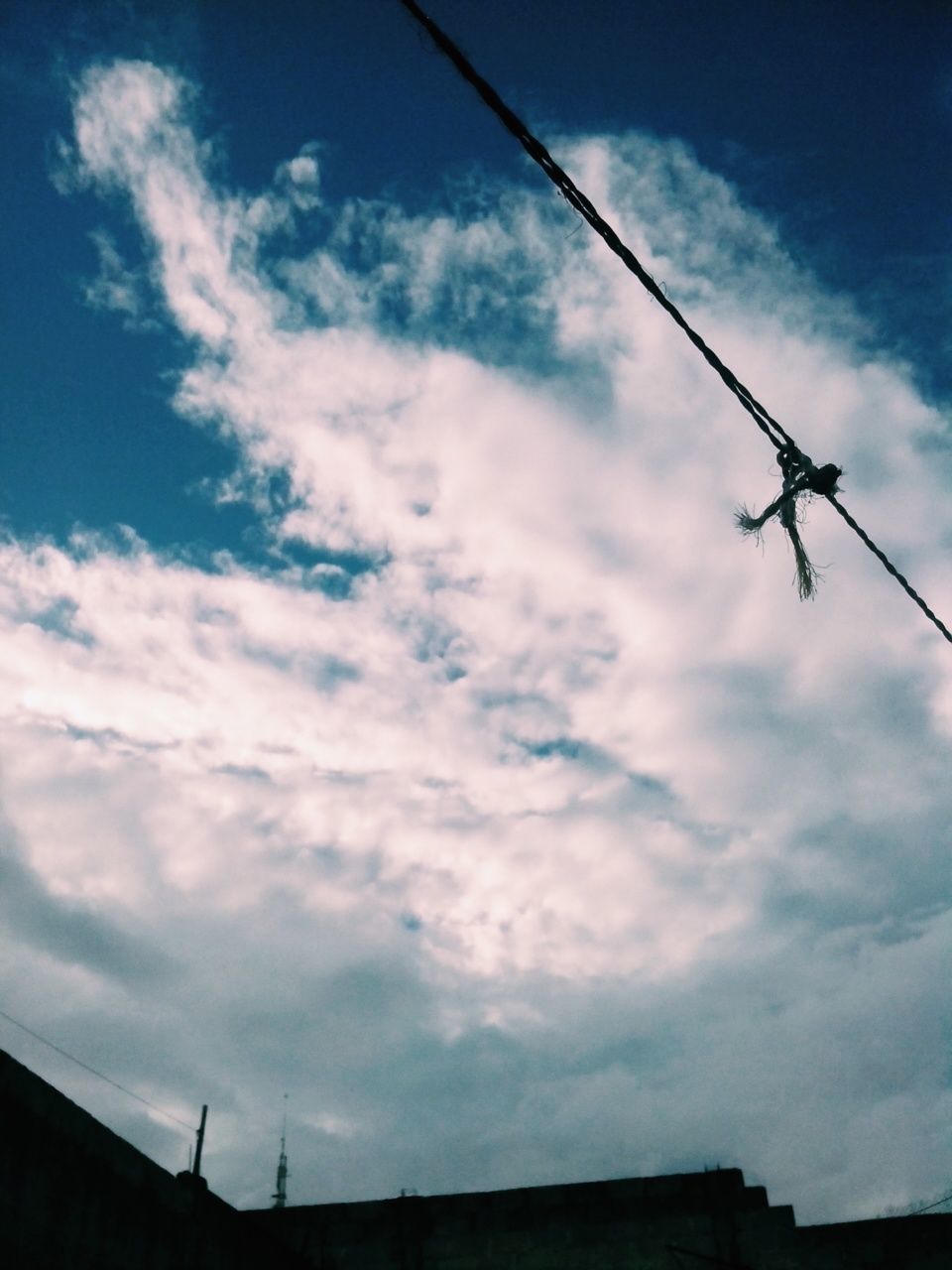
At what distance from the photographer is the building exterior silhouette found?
9.21 meters

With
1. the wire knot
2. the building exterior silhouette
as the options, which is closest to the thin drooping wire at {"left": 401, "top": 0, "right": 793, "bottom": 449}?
the wire knot

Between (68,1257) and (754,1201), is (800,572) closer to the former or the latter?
(68,1257)

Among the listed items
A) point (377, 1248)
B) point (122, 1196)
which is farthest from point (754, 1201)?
point (122, 1196)

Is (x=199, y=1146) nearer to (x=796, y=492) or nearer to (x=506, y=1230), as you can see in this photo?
(x=506, y=1230)

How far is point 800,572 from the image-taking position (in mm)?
6145

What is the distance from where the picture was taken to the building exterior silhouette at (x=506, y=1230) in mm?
9211

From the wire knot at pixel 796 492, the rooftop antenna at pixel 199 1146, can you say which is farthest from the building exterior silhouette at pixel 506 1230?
the wire knot at pixel 796 492

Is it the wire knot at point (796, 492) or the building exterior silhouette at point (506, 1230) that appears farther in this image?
the building exterior silhouette at point (506, 1230)

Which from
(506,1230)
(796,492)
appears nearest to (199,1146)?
(506,1230)

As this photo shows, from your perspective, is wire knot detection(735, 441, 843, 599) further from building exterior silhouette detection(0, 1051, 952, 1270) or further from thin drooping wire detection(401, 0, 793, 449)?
building exterior silhouette detection(0, 1051, 952, 1270)

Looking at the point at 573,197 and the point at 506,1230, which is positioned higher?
the point at 573,197

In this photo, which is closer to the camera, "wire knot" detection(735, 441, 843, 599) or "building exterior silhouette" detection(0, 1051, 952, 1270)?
"wire knot" detection(735, 441, 843, 599)

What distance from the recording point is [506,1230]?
1498 cm

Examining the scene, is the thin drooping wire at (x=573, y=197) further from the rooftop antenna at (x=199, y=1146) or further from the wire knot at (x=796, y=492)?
the rooftop antenna at (x=199, y=1146)
